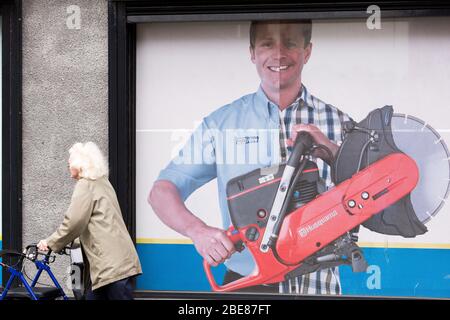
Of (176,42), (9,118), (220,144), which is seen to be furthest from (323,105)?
(9,118)

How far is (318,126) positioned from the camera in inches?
309

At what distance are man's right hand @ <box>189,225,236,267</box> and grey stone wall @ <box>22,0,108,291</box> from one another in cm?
A: 123

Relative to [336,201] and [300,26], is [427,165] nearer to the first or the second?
[336,201]

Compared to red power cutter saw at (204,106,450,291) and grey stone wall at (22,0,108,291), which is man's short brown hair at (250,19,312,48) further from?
grey stone wall at (22,0,108,291)

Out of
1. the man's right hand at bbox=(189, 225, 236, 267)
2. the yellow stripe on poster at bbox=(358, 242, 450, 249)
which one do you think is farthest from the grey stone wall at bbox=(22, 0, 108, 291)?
the yellow stripe on poster at bbox=(358, 242, 450, 249)

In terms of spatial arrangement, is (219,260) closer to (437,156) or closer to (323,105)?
(323,105)

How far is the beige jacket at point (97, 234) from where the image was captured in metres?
5.68

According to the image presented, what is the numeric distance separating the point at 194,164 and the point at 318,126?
1254 mm

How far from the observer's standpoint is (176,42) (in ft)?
26.1


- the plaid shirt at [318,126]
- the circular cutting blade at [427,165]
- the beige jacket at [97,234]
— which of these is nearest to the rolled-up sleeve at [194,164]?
the plaid shirt at [318,126]

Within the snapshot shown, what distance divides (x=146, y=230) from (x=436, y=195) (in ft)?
9.19

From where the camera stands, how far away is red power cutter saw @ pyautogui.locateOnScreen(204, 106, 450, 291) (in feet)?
25.3

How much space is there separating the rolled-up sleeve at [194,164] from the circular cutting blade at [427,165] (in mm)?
1852

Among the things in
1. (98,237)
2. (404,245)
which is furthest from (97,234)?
(404,245)
